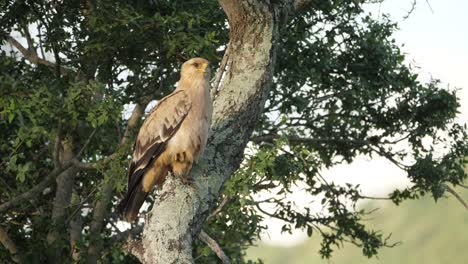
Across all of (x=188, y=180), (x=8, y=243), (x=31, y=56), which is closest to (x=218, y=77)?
(x=188, y=180)

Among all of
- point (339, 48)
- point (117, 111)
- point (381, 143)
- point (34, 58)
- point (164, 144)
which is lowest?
point (164, 144)

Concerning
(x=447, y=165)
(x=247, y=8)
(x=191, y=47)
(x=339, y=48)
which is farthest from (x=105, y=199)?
(x=247, y=8)

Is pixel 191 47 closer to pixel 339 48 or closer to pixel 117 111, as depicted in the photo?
pixel 117 111

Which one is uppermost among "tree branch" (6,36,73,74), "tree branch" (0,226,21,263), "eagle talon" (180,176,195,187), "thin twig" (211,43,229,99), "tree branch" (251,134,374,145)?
"tree branch" (6,36,73,74)

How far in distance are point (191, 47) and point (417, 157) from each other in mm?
5031

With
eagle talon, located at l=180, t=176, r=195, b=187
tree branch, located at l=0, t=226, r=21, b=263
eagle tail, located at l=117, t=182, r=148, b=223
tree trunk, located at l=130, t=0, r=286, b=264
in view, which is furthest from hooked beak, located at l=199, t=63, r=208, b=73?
tree branch, located at l=0, t=226, r=21, b=263

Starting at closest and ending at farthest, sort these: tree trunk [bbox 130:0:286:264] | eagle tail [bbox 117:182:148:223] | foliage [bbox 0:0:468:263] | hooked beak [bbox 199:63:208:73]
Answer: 1. tree trunk [bbox 130:0:286:264]
2. eagle tail [bbox 117:182:148:223]
3. hooked beak [bbox 199:63:208:73]
4. foliage [bbox 0:0:468:263]

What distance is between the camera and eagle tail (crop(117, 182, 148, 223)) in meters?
7.04

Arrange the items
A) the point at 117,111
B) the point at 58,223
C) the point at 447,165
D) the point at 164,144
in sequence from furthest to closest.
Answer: the point at 447,165 < the point at 58,223 < the point at 117,111 < the point at 164,144

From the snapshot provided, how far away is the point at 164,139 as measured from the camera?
288 inches

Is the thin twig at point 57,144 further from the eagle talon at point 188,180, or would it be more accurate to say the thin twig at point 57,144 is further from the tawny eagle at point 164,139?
the eagle talon at point 188,180

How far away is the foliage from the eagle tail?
293 cm

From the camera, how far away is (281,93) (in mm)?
13578

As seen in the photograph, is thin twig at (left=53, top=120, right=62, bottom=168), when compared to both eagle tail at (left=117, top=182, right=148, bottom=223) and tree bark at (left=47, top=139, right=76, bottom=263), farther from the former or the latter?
eagle tail at (left=117, top=182, right=148, bottom=223)
